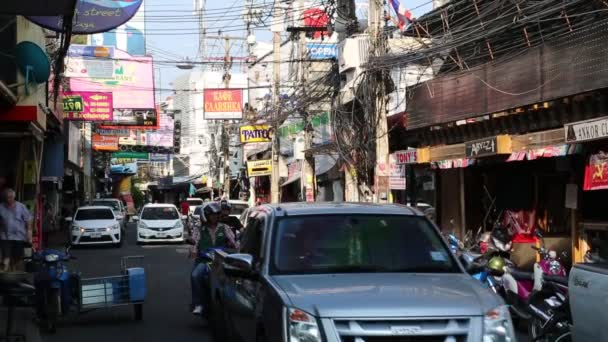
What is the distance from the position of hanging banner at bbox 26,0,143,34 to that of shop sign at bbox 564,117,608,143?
28.5 feet

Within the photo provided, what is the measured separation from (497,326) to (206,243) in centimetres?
638

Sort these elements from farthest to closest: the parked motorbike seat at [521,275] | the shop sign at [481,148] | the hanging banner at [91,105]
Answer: the hanging banner at [91,105] < the shop sign at [481,148] < the parked motorbike seat at [521,275]

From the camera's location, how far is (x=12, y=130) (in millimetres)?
19500

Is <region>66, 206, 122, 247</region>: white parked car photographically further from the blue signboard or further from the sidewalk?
the sidewalk

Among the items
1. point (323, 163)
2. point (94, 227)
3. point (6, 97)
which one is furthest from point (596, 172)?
point (323, 163)

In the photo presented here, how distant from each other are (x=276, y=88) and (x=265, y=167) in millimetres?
11145

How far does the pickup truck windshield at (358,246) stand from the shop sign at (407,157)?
13.7 meters

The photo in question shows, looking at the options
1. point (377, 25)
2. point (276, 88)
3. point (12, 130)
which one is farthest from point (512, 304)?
point (276, 88)

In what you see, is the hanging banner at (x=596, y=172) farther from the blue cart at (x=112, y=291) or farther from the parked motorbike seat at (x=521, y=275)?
the blue cart at (x=112, y=291)

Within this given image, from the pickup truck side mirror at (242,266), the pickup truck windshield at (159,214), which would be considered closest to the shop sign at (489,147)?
the pickup truck side mirror at (242,266)

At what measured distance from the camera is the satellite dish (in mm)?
18438

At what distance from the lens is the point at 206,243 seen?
1141 centimetres

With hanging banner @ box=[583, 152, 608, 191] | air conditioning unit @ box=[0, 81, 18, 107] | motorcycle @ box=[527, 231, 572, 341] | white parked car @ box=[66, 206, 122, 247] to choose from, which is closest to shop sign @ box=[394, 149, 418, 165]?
hanging banner @ box=[583, 152, 608, 191]

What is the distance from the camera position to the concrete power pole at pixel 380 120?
1836 cm
